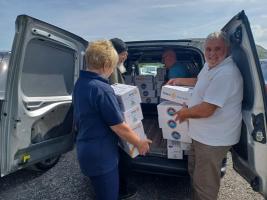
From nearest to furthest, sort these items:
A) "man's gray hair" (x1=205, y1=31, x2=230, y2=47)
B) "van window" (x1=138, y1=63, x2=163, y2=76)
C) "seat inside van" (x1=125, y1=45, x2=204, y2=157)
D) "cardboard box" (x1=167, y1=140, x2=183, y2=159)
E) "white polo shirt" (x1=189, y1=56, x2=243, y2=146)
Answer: "white polo shirt" (x1=189, y1=56, x2=243, y2=146) < "man's gray hair" (x1=205, y1=31, x2=230, y2=47) < "cardboard box" (x1=167, y1=140, x2=183, y2=159) < "seat inside van" (x1=125, y1=45, x2=204, y2=157) < "van window" (x1=138, y1=63, x2=163, y2=76)

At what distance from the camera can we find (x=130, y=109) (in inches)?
108

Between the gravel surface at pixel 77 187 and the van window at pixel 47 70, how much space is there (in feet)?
3.81

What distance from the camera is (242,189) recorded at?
3.71m

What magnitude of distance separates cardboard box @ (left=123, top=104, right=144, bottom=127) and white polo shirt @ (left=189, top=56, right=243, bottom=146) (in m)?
0.51

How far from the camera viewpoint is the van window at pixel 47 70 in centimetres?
303

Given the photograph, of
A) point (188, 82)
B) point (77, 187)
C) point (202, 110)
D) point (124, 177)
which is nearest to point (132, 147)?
point (202, 110)

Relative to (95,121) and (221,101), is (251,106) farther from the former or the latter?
(95,121)

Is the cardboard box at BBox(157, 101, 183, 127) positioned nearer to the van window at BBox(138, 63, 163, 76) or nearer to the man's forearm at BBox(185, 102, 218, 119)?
the man's forearm at BBox(185, 102, 218, 119)

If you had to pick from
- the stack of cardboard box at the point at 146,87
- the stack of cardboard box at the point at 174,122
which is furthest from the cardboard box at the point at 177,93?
the stack of cardboard box at the point at 146,87

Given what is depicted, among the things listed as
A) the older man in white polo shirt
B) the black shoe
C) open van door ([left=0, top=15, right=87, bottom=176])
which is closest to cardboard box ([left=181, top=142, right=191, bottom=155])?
the older man in white polo shirt

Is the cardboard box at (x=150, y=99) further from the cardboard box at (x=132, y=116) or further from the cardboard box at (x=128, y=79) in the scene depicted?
the cardboard box at (x=132, y=116)

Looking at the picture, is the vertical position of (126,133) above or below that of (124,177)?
above

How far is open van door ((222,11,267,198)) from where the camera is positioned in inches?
88.0

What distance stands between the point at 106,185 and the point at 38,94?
1.43 meters
